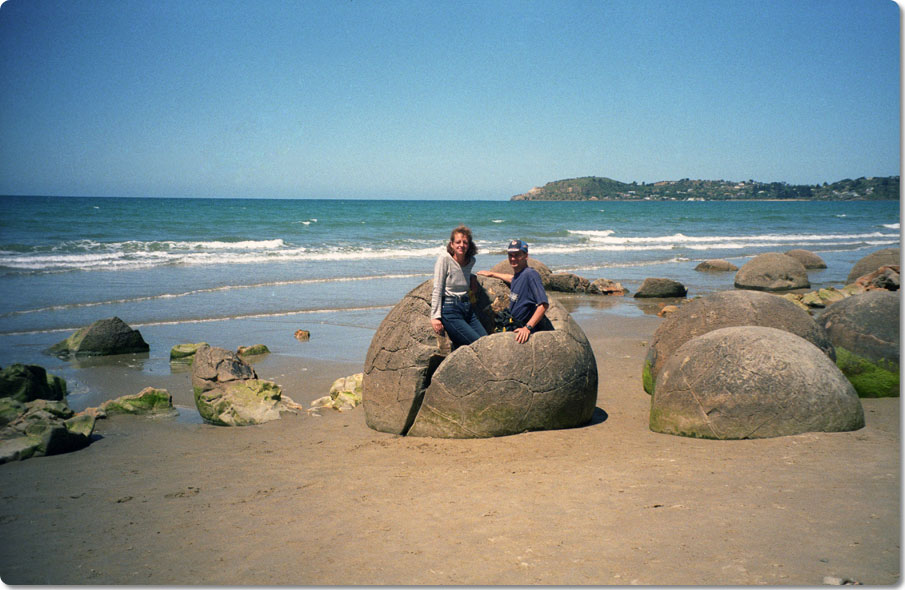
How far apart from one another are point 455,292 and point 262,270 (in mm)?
19756

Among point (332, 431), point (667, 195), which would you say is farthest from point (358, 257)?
point (667, 195)

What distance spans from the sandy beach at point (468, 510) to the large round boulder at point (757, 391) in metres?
0.16

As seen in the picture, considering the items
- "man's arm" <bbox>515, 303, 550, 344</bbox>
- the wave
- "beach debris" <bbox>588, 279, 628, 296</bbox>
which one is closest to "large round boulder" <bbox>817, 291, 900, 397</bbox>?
"man's arm" <bbox>515, 303, 550, 344</bbox>

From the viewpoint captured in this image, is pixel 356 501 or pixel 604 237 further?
pixel 604 237

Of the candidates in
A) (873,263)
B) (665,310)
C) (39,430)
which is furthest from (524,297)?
(873,263)

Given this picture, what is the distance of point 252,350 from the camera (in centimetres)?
1201

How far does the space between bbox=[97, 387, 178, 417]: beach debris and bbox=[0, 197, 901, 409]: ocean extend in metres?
1.32

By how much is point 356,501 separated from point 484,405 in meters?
1.78

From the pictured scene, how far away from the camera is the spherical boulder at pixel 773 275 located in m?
21.0

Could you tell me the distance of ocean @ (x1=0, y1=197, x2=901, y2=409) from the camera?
1398 centimetres

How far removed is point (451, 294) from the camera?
6668mm

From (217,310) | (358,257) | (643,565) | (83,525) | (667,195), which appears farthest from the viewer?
(667,195)

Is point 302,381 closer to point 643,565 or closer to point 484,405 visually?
point 484,405

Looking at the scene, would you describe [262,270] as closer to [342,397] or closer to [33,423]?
[342,397]
